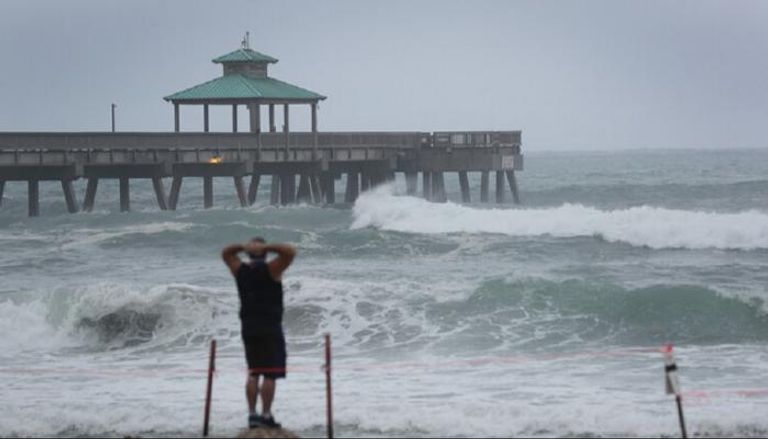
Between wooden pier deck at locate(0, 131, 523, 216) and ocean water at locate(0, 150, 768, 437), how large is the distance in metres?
2.70

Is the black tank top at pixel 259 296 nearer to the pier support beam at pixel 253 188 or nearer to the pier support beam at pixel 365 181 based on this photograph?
the pier support beam at pixel 253 188

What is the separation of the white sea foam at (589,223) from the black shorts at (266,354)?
26.7m

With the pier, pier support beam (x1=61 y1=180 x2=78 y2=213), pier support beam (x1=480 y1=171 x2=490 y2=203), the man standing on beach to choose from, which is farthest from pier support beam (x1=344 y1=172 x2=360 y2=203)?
the man standing on beach

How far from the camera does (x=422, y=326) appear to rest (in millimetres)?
26234

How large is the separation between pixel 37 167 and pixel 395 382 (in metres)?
32.4

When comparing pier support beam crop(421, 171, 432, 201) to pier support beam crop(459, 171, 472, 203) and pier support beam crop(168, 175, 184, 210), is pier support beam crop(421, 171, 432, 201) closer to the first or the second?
pier support beam crop(459, 171, 472, 203)

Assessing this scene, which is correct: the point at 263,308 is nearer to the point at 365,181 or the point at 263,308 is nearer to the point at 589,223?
the point at 589,223

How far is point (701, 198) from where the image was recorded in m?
74.8

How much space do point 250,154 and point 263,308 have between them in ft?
135

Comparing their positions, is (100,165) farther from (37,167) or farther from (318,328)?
(318,328)

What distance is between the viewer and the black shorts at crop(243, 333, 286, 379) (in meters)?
14.7

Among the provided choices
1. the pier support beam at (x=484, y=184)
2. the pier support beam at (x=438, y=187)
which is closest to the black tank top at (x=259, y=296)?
the pier support beam at (x=438, y=187)

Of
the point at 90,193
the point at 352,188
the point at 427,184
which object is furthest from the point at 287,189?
the point at 90,193

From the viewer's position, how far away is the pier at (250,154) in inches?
2005
